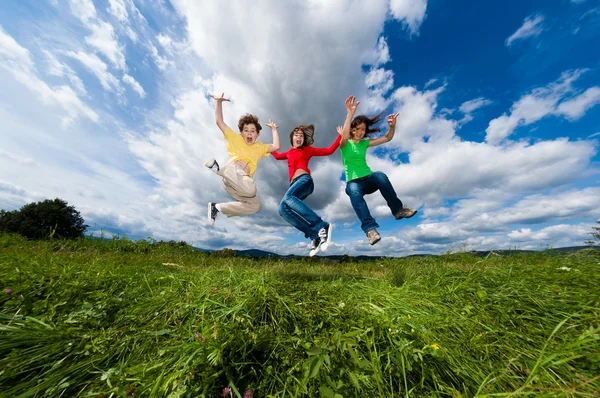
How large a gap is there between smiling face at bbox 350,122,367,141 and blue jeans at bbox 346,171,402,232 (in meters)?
1.11

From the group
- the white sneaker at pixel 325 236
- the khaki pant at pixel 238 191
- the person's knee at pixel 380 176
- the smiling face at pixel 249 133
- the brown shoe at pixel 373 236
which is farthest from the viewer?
the smiling face at pixel 249 133

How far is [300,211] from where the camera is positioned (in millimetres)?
5766

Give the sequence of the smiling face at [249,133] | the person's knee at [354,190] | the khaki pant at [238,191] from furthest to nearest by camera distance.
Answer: the smiling face at [249,133] → the person's knee at [354,190] → the khaki pant at [238,191]

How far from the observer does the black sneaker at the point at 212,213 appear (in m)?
6.22

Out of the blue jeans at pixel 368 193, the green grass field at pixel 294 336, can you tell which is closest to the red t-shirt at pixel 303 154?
the blue jeans at pixel 368 193

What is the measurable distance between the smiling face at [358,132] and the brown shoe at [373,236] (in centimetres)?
243

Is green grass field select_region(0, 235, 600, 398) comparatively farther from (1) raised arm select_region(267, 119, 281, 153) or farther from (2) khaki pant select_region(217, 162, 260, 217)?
(1) raised arm select_region(267, 119, 281, 153)

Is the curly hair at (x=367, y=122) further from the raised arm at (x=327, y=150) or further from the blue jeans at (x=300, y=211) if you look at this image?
the blue jeans at (x=300, y=211)

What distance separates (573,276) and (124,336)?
520 cm

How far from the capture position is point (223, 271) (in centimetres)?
379

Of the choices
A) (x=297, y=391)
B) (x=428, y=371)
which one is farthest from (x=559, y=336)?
(x=297, y=391)

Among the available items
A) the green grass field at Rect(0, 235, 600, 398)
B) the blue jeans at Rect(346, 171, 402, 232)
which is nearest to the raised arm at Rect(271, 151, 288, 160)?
the blue jeans at Rect(346, 171, 402, 232)

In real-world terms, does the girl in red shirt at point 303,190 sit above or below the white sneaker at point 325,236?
above

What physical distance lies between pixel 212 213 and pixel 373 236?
391 centimetres
